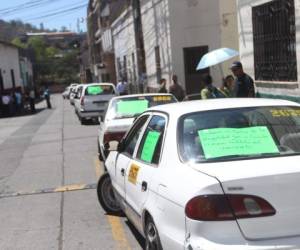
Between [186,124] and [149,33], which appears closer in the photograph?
[186,124]

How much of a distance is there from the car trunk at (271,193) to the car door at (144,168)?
0.96 m

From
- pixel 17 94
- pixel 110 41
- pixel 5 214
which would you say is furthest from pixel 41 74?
pixel 5 214

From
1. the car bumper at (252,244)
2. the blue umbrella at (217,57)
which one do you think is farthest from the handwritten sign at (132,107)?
the car bumper at (252,244)

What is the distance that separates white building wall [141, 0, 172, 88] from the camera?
24.3m

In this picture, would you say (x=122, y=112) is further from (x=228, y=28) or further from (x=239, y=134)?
(x=228, y=28)

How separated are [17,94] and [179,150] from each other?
40.5 metres

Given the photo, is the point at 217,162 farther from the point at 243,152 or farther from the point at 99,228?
the point at 99,228

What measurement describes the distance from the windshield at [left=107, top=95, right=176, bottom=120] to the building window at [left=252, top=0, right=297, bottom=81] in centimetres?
229

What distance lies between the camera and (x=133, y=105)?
12.5 m

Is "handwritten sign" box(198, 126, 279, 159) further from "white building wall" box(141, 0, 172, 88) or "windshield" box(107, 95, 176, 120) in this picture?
"white building wall" box(141, 0, 172, 88)

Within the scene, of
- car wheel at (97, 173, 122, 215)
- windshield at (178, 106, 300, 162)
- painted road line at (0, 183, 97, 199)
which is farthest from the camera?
painted road line at (0, 183, 97, 199)

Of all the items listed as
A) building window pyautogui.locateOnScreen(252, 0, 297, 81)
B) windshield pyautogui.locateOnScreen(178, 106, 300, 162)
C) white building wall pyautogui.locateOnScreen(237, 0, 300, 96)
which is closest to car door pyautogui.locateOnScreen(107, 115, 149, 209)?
windshield pyautogui.locateOnScreen(178, 106, 300, 162)

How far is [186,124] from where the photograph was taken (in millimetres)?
4996

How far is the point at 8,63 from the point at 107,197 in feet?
149
